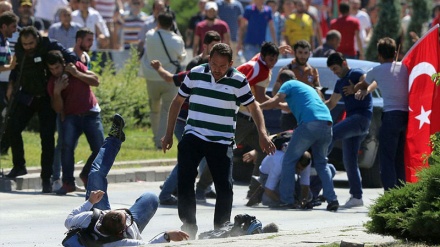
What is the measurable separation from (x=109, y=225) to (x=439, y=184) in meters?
2.54

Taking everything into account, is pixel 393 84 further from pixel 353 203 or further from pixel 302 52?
pixel 302 52

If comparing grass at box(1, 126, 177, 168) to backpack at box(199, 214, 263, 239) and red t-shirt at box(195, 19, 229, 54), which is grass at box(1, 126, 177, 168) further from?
backpack at box(199, 214, 263, 239)

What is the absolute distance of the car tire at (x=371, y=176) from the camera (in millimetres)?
17000

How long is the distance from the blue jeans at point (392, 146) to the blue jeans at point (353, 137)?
58cm

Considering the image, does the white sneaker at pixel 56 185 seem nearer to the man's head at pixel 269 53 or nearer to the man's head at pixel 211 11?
the man's head at pixel 269 53

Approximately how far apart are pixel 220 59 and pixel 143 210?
1476mm

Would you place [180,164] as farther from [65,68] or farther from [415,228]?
[65,68]

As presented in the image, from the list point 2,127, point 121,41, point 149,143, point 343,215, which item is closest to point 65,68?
point 2,127

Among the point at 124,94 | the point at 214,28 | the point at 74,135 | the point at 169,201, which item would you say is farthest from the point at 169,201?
the point at 214,28

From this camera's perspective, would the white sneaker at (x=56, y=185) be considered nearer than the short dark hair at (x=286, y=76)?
No

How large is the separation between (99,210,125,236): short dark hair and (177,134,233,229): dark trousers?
1.66 metres

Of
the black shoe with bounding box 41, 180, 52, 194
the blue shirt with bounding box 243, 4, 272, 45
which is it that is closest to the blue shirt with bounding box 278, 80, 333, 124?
the black shoe with bounding box 41, 180, 52, 194

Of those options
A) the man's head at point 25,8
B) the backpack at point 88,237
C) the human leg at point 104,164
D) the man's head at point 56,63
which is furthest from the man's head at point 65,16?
the backpack at point 88,237

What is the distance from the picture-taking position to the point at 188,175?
37.7ft
